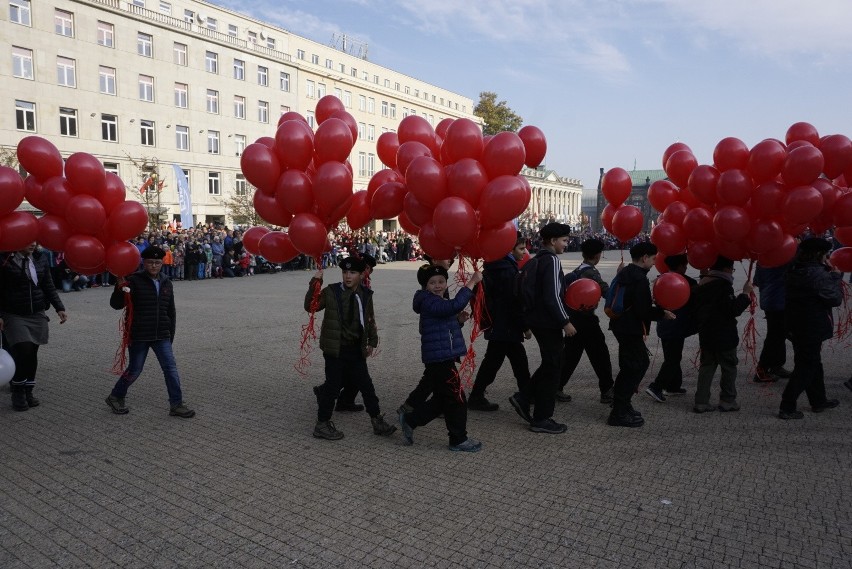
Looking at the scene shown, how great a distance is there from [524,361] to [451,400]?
1143 millimetres

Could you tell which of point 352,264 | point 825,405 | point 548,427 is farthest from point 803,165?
point 352,264

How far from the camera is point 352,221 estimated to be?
5.39 meters

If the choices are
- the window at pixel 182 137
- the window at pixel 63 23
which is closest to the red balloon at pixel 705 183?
the window at pixel 63 23

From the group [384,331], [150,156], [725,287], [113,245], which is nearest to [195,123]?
[150,156]

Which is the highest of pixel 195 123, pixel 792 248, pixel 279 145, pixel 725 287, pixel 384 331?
pixel 195 123

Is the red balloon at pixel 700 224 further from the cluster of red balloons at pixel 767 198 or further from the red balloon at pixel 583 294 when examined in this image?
the red balloon at pixel 583 294

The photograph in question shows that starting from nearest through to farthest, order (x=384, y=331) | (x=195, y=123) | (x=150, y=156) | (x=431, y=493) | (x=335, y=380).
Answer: (x=431, y=493) → (x=335, y=380) → (x=384, y=331) → (x=150, y=156) → (x=195, y=123)

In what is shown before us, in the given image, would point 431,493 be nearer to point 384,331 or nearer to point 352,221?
point 352,221

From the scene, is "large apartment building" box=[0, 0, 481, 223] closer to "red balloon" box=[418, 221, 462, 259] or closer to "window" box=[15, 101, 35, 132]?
"window" box=[15, 101, 35, 132]

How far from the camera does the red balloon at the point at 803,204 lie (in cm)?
490

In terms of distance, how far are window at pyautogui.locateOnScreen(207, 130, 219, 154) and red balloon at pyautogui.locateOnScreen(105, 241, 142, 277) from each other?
35660 mm

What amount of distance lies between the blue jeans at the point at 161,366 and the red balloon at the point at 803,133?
6.31m

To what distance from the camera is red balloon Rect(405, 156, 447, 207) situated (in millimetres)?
4273

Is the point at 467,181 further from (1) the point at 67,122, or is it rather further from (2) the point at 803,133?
(1) the point at 67,122
